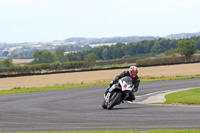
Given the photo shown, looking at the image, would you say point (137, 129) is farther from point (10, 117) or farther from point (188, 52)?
point (188, 52)

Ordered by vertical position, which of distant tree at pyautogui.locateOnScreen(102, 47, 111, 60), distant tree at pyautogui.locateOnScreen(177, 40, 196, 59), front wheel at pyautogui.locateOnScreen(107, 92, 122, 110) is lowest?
distant tree at pyautogui.locateOnScreen(102, 47, 111, 60)

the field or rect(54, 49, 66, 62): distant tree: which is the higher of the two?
the field

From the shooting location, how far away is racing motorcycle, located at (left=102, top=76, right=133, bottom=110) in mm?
15953

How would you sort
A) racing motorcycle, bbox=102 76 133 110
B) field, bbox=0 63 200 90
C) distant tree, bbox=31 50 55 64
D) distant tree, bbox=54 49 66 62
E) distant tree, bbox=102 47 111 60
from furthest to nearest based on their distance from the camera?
distant tree, bbox=102 47 111 60 < distant tree, bbox=54 49 66 62 < distant tree, bbox=31 50 55 64 < field, bbox=0 63 200 90 < racing motorcycle, bbox=102 76 133 110

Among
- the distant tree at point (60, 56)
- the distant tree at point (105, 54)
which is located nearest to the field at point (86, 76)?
the distant tree at point (60, 56)

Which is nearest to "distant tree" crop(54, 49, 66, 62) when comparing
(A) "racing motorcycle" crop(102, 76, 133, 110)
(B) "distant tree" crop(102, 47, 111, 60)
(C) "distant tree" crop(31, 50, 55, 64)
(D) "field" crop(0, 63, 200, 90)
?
(C) "distant tree" crop(31, 50, 55, 64)

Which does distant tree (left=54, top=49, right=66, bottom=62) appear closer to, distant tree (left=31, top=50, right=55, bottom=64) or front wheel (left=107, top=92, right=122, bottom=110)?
distant tree (left=31, top=50, right=55, bottom=64)

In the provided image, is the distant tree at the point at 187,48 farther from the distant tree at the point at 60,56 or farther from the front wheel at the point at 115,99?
the front wheel at the point at 115,99

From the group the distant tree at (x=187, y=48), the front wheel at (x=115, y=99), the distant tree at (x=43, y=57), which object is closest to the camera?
the front wheel at (x=115, y=99)

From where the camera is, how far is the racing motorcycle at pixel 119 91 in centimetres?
1595

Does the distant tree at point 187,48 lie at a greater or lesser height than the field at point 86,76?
greater

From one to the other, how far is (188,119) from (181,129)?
6.24ft

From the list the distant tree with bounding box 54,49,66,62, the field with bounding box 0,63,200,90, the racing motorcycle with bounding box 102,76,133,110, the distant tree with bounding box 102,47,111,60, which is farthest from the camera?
the distant tree with bounding box 102,47,111,60

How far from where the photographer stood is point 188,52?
328 ft
